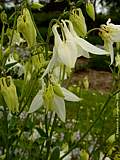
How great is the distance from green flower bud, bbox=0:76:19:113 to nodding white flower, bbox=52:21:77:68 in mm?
162

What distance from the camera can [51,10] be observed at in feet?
60.1

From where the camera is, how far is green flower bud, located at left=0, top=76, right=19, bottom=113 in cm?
127

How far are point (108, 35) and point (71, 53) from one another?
185 millimetres

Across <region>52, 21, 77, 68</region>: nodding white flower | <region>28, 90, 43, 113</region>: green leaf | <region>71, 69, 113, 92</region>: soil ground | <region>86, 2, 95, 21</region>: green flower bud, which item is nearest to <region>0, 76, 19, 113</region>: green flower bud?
<region>28, 90, 43, 113</region>: green leaf

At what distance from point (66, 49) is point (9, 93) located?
0.63ft

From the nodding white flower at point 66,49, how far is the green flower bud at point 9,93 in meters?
0.16

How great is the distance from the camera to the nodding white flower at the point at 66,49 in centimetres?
113

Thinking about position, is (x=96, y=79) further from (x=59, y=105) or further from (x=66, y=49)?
(x=66, y=49)

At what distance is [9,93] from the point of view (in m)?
1.27

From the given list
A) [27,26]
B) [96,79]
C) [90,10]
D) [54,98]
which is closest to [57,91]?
[54,98]

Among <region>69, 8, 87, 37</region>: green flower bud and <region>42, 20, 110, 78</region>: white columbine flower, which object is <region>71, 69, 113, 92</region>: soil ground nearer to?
<region>69, 8, 87, 37</region>: green flower bud

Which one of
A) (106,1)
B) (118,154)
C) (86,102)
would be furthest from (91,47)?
(106,1)

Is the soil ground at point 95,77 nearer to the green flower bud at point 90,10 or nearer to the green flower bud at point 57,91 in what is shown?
the green flower bud at point 90,10

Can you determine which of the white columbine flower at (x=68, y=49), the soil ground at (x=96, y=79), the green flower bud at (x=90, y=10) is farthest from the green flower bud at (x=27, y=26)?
the soil ground at (x=96, y=79)
